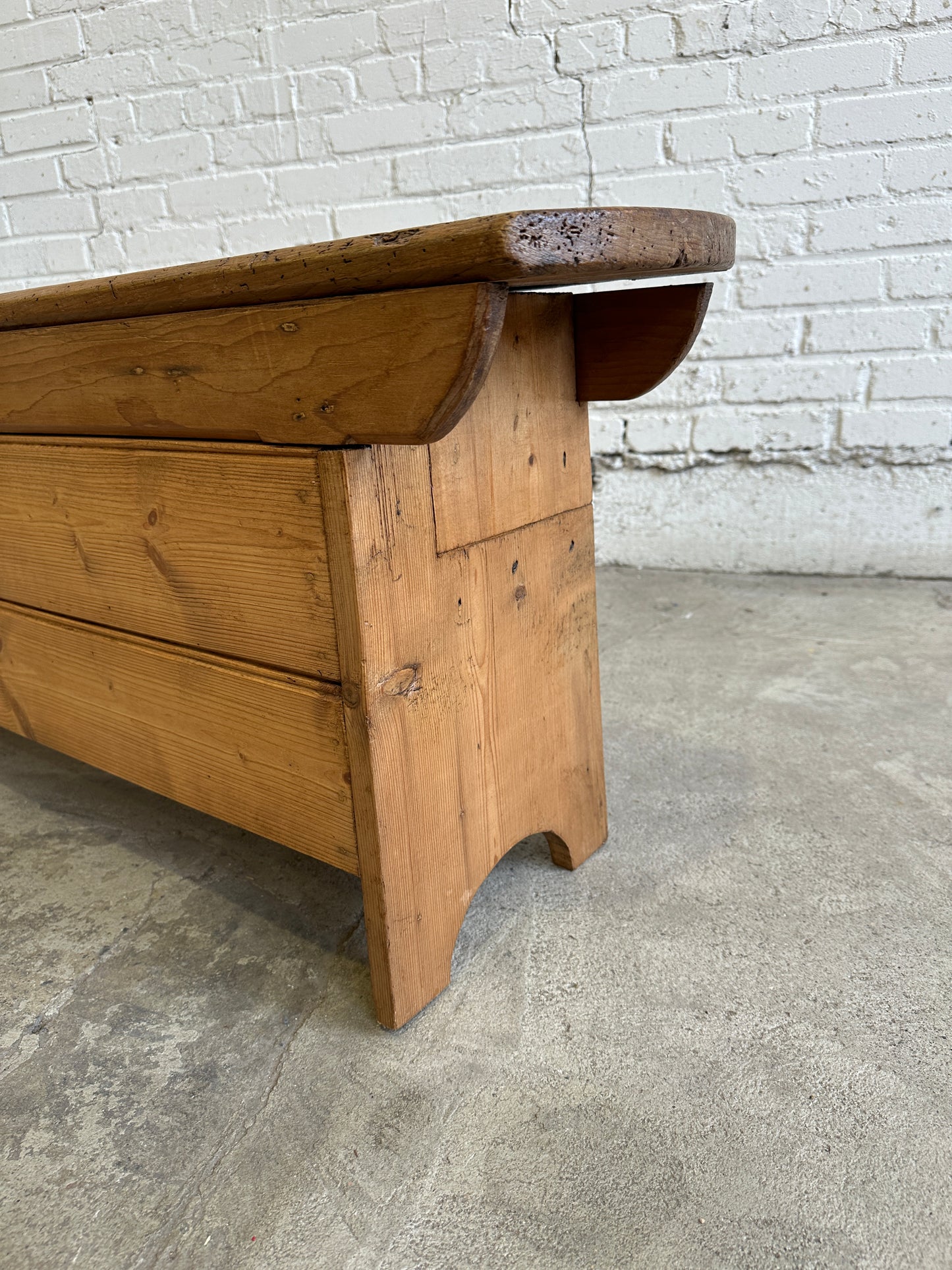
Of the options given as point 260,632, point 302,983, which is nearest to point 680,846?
point 302,983

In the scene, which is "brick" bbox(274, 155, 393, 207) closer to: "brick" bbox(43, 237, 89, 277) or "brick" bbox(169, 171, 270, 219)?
"brick" bbox(169, 171, 270, 219)

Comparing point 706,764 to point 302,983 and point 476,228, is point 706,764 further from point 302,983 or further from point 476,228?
point 476,228

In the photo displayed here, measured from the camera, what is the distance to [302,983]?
0.92 meters

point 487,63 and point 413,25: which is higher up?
point 413,25

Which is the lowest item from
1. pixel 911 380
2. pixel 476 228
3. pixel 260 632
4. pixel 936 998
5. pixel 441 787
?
pixel 936 998

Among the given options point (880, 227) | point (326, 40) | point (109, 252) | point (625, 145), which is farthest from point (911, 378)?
point (109, 252)

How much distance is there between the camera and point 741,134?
6.36ft

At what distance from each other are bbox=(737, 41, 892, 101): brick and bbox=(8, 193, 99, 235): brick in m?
1.75

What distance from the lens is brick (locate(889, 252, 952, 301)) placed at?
189 cm

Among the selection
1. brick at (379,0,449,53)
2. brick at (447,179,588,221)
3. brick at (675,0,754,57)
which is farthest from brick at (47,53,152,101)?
brick at (675,0,754,57)

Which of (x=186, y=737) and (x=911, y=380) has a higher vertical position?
(x=911, y=380)

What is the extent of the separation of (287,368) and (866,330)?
1.68 meters

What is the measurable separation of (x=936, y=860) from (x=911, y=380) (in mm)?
1294

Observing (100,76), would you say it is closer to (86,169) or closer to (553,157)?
(86,169)
